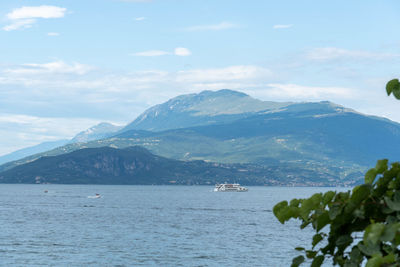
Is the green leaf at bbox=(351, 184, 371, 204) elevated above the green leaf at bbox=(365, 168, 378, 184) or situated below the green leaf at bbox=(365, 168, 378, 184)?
below

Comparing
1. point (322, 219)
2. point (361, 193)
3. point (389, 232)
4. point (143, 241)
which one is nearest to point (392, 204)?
point (361, 193)

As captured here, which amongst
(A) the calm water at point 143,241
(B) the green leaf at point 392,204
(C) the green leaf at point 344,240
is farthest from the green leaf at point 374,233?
(A) the calm water at point 143,241

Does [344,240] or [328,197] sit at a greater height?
[328,197]

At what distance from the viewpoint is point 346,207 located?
7414 millimetres

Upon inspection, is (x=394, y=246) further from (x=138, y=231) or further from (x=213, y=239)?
(x=138, y=231)

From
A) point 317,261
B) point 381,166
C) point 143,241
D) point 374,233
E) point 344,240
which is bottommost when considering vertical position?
point 143,241

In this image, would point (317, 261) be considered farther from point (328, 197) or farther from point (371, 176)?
point (371, 176)

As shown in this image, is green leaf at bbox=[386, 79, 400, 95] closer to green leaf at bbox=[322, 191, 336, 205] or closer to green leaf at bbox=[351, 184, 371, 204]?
green leaf at bbox=[351, 184, 371, 204]

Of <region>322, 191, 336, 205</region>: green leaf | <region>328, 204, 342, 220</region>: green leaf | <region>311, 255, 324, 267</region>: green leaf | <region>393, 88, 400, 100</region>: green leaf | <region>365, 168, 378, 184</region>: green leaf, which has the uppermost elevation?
<region>393, 88, 400, 100</region>: green leaf

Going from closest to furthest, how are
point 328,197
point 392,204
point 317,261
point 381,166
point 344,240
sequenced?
point 392,204 → point 381,166 → point 328,197 → point 344,240 → point 317,261

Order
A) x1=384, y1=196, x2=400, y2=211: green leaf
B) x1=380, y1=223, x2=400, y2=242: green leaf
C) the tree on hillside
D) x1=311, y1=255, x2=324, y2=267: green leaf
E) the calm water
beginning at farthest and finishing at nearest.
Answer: the calm water < x1=311, y1=255, x2=324, y2=267: green leaf < the tree on hillside < x1=384, y1=196, x2=400, y2=211: green leaf < x1=380, y1=223, x2=400, y2=242: green leaf

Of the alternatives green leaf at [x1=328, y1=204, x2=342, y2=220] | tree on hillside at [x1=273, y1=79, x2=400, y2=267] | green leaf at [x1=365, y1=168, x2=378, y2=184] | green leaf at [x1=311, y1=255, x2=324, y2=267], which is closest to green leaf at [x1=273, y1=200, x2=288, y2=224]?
tree on hillside at [x1=273, y1=79, x2=400, y2=267]

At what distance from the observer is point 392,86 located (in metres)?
7.43

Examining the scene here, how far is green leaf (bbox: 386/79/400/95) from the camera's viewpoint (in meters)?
7.38
